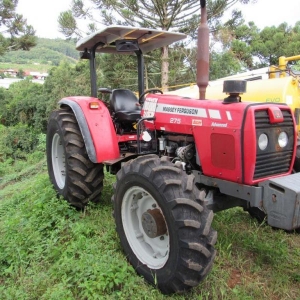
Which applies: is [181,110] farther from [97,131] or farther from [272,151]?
[97,131]

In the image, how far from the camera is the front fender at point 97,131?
3791 mm

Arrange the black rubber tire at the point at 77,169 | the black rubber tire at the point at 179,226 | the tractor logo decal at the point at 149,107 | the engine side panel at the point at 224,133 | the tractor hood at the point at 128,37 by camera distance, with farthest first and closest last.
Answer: the black rubber tire at the point at 77,169 < the tractor hood at the point at 128,37 < the tractor logo decal at the point at 149,107 < the engine side panel at the point at 224,133 < the black rubber tire at the point at 179,226

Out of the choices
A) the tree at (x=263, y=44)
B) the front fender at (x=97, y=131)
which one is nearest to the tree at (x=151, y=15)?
the tree at (x=263, y=44)

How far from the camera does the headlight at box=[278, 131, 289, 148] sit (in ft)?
9.44

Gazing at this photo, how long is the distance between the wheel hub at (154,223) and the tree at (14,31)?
20.7 m

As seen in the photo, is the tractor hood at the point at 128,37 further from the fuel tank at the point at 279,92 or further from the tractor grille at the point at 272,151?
the fuel tank at the point at 279,92

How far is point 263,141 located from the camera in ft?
8.95

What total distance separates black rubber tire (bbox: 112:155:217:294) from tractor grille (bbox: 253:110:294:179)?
0.57 meters

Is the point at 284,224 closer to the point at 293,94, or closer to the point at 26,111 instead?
the point at 293,94

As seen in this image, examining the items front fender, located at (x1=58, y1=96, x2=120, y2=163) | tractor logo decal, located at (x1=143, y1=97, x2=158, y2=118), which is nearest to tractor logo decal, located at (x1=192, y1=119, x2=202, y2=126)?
tractor logo decal, located at (x1=143, y1=97, x2=158, y2=118)

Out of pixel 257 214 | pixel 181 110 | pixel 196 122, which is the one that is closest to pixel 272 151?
pixel 196 122

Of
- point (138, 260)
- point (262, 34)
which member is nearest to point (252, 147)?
point (138, 260)

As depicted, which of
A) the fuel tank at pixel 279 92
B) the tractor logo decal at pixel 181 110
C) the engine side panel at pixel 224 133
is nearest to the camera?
the engine side panel at pixel 224 133

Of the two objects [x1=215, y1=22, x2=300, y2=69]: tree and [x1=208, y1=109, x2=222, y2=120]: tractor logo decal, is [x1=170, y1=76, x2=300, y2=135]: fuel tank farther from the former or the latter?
[x1=215, y1=22, x2=300, y2=69]: tree
